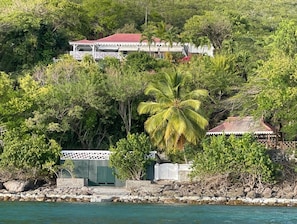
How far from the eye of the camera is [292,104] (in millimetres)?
32125

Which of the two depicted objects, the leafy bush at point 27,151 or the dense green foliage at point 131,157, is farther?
the leafy bush at point 27,151

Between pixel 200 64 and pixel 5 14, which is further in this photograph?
pixel 5 14

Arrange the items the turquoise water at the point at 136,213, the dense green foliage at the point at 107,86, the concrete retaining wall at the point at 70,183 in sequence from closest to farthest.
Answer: the turquoise water at the point at 136,213, the concrete retaining wall at the point at 70,183, the dense green foliage at the point at 107,86

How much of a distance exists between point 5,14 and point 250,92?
19.6m

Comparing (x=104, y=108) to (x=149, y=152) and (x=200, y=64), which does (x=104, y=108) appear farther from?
(x=200, y=64)

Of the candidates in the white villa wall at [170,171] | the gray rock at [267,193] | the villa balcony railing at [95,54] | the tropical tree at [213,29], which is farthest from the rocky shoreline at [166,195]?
the tropical tree at [213,29]

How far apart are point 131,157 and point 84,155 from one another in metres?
3.05

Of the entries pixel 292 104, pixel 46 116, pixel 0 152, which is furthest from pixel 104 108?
pixel 292 104

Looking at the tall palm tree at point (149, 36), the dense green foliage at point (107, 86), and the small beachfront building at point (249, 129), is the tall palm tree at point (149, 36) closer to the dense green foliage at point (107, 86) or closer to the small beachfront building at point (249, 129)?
the dense green foliage at point (107, 86)

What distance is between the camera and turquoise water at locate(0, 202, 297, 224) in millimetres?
21953

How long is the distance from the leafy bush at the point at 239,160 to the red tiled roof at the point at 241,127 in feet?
8.07

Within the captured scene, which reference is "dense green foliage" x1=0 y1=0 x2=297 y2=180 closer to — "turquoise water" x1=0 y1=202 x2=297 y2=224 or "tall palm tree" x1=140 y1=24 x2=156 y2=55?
"tall palm tree" x1=140 y1=24 x2=156 y2=55

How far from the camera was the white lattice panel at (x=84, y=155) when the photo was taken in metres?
32.8

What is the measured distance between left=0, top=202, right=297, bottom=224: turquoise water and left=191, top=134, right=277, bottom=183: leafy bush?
3.29 m
